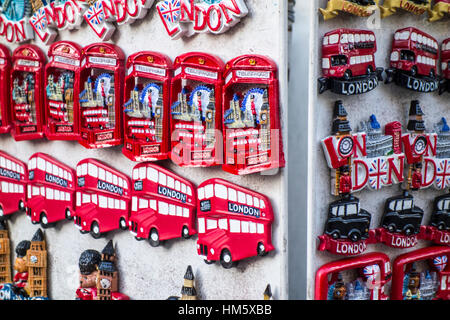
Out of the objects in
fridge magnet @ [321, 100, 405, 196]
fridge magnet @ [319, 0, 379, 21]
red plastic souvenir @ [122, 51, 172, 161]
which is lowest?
fridge magnet @ [321, 100, 405, 196]

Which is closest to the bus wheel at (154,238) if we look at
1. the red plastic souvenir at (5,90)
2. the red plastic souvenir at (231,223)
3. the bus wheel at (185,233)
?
the bus wheel at (185,233)

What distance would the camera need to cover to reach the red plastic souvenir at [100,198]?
3234mm

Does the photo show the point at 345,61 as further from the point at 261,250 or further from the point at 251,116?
the point at 261,250

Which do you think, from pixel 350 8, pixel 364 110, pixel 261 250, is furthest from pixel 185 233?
pixel 350 8

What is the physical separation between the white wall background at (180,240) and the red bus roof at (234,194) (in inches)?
1.8

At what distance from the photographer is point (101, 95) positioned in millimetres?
3238

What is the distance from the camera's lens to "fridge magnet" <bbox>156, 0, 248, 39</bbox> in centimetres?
254

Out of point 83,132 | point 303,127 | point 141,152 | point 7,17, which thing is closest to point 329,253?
point 303,127

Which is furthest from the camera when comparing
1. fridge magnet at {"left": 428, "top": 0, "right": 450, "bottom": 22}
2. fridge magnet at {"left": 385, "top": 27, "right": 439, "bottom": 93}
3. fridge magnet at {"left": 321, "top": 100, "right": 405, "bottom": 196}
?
fridge magnet at {"left": 428, "top": 0, "right": 450, "bottom": 22}

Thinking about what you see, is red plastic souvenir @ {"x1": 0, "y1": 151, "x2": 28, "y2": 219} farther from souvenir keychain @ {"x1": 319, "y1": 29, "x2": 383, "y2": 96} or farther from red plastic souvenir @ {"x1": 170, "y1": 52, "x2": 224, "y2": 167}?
souvenir keychain @ {"x1": 319, "y1": 29, "x2": 383, "y2": 96}

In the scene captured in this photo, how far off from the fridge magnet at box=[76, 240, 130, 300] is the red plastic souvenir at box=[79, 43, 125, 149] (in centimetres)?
69

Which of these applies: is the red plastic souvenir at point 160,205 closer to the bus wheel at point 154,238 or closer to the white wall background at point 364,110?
the bus wheel at point 154,238

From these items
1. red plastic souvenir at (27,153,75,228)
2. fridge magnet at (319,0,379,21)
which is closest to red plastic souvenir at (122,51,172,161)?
red plastic souvenir at (27,153,75,228)

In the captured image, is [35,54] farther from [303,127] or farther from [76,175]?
[303,127]
